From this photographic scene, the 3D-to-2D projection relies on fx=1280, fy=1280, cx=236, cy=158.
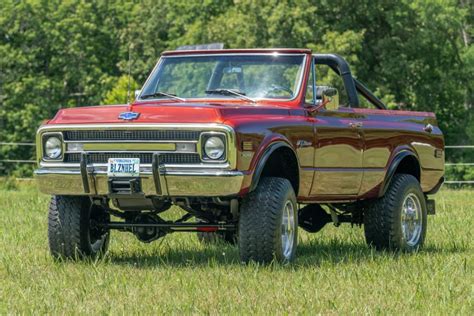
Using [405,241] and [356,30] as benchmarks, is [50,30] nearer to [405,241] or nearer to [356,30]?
[356,30]

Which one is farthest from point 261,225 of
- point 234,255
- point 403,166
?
point 403,166

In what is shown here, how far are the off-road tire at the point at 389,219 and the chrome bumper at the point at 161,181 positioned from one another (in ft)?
9.13

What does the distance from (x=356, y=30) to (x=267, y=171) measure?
42.0m

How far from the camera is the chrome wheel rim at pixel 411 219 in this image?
1237 cm

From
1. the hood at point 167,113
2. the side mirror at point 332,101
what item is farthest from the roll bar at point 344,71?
the hood at point 167,113

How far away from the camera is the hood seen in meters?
9.77

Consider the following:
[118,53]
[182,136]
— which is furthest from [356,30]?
[182,136]

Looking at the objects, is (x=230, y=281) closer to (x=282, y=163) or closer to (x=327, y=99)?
(x=282, y=163)

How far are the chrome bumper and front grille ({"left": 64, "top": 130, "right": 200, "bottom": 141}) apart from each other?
0.81 feet


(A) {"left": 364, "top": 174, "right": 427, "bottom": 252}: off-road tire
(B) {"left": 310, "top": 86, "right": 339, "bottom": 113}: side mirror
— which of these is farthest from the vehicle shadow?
(B) {"left": 310, "top": 86, "right": 339, "bottom": 113}: side mirror

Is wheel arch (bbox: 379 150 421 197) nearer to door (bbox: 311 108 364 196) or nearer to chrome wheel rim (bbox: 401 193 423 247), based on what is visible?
chrome wheel rim (bbox: 401 193 423 247)

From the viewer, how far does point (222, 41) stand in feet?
178

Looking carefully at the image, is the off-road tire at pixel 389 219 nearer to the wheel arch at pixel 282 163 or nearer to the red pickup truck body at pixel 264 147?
the red pickup truck body at pixel 264 147

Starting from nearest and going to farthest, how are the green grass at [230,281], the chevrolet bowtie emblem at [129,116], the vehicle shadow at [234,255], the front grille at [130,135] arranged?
the green grass at [230,281] < the front grille at [130,135] < the chevrolet bowtie emblem at [129,116] < the vehicle shadow at [234,255]
